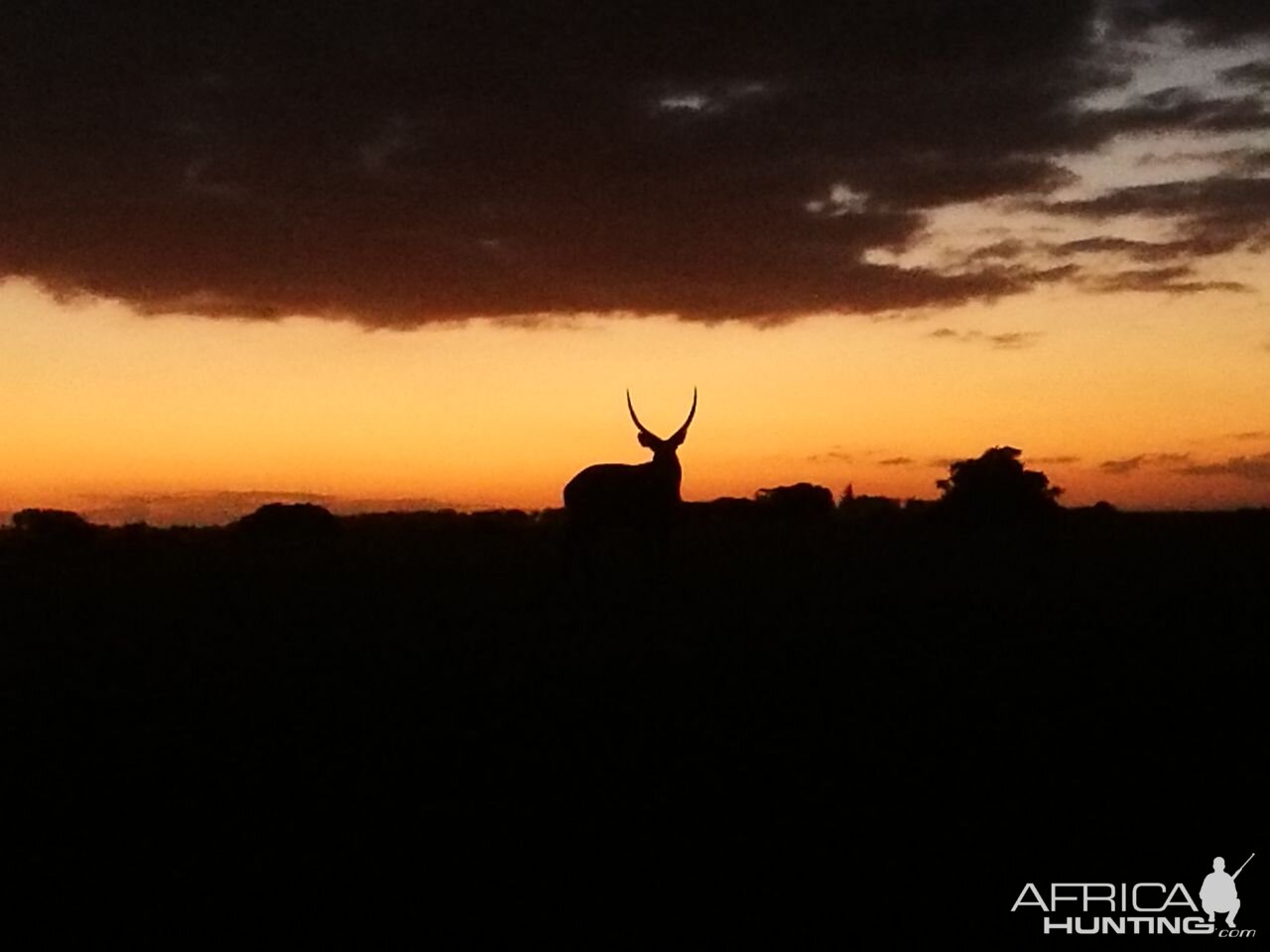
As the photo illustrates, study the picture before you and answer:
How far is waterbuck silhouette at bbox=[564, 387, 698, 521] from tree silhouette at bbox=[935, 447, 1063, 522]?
76.3ft

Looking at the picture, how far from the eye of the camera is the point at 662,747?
8383 mm

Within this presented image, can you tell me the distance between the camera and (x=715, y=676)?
10.8 meters

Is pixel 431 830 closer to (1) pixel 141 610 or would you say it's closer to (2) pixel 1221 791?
(2) pixel 1221 791

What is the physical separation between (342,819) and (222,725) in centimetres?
260

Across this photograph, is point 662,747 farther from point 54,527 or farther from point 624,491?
point 54,527

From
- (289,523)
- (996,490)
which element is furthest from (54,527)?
(996,490)

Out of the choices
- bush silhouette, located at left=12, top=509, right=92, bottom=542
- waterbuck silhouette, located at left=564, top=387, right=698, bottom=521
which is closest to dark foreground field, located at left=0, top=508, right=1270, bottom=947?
waterbuck silhouette, located at left=564, top=387, right=698, bottom=521

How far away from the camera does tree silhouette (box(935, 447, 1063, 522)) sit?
41.8 m

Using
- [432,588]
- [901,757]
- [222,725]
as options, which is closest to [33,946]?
[222,725]

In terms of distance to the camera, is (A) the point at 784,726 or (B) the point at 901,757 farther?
(A) the point at 784,726

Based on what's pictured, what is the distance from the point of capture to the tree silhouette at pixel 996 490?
41750 mm

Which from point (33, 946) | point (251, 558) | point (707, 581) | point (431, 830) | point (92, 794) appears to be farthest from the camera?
point (251, 558)

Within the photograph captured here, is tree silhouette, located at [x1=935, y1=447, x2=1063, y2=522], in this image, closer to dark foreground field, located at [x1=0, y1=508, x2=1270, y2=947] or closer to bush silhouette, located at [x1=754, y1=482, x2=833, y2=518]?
bush silhouette, located at [x1=754, y1=482, x2=833, y2=518]

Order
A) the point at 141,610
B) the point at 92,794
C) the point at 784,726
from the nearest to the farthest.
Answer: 1. the point at 92,794
2. the point at 784,726
3. the point at 141,610
